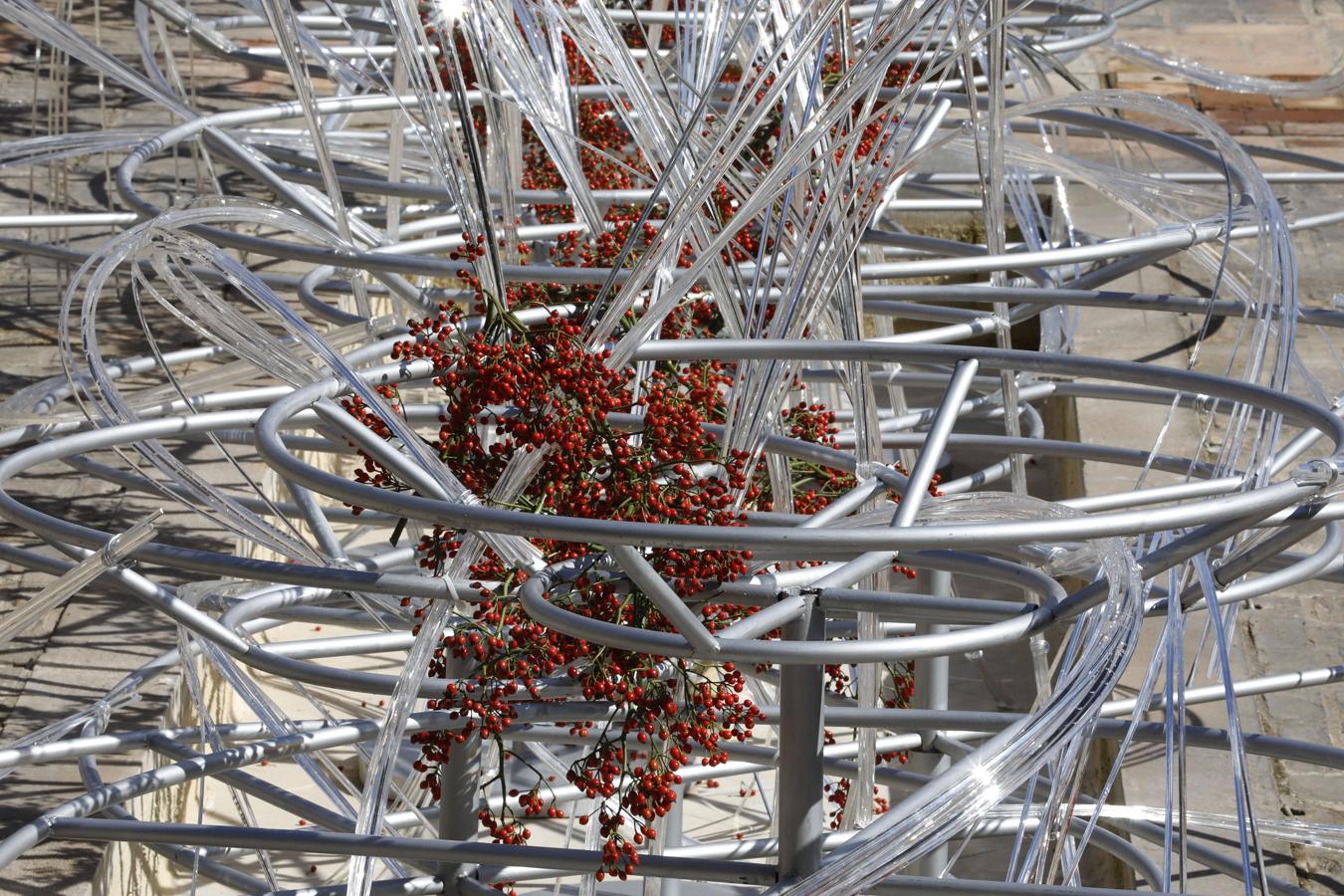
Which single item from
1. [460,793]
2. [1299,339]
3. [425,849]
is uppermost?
Answer: [1299,339]

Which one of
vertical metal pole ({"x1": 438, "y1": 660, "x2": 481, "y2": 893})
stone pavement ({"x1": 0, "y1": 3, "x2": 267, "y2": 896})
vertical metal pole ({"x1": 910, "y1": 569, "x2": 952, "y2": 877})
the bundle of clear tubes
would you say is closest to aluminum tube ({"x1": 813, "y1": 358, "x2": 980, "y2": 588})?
the bundle of clear tubes

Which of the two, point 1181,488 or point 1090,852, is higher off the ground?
point 1090,852

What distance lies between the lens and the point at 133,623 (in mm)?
3814

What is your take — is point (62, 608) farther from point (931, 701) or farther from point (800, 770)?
point (800, 770)

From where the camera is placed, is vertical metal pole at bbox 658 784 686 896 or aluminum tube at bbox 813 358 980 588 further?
vertical metal pole at bbox 658 784 686 896

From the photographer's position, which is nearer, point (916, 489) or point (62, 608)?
point (916, 489)

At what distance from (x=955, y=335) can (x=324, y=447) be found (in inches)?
52.9

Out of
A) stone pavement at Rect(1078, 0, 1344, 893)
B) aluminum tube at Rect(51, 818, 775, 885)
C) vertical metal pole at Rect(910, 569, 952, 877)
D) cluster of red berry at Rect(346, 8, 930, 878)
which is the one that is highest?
stone pavement at Rect(1078, 0, 1344, 893)

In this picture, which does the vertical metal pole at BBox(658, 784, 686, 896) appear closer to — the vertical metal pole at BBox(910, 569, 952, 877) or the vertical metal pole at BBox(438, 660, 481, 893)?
the vertical metal pole at BBox(910, 569, 952, 877)

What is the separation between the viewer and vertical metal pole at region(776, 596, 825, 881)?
1738 mm

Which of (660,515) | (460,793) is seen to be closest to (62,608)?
(460,793)

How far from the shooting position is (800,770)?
1770 mm

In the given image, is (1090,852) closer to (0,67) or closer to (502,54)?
(502,54)

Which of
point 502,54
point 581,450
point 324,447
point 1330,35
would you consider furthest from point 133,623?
point 1330,35
